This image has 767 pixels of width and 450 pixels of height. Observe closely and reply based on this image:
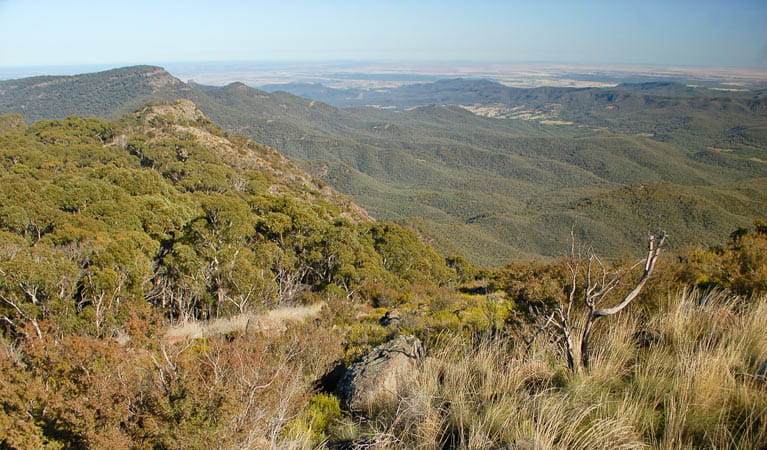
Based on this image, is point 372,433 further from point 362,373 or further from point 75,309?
point 75,309

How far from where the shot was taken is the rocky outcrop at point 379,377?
3.95 meters

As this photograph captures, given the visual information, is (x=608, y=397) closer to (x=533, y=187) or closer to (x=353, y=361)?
(x=353, y=361)

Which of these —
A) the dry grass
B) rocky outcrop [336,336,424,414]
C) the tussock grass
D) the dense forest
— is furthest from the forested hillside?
rocky outcrop [336,336,424,414]

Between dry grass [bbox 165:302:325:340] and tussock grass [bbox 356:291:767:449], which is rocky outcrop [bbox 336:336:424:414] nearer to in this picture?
tussock grass [bbox 356:291:767:449]

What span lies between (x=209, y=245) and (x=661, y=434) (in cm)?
1579

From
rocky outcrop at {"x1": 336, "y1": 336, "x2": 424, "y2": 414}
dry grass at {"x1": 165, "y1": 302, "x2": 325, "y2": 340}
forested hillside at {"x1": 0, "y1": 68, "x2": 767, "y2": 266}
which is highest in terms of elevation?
rocky outcrop at {"x1": 336, "y1": 336, "x2": 424, "y2": 414}

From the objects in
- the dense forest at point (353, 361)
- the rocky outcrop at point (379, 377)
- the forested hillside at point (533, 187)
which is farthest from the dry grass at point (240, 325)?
the forested hillside at point (533, 187)

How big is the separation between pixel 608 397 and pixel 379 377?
2238mm

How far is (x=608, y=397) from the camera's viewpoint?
3115mm

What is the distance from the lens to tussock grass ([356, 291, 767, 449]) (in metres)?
2.57

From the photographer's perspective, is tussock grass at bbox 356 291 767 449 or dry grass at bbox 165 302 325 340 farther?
dry grass at bbox 165 302 325 340

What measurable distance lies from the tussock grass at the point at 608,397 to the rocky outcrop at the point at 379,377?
0.35 metres

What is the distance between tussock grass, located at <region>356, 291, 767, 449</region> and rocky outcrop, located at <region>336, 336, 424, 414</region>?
353 mm

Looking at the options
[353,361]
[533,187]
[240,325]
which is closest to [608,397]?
[353,361]
